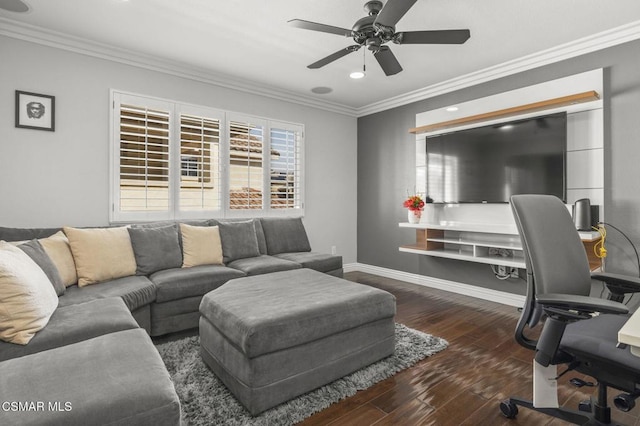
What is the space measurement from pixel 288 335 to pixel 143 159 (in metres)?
2.70

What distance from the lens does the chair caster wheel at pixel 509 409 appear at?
5.66 feet

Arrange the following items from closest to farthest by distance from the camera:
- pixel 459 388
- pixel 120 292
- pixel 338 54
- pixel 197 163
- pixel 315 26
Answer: pixel 459 388, pixel 315 26, pixel 120 292, pixel 338 54, pixel 197 163

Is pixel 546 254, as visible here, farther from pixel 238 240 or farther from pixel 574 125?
pixel 238 240


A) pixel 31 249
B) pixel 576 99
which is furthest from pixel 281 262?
pixel 576 99

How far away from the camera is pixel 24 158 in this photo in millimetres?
2941

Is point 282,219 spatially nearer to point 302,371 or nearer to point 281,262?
point 281,262

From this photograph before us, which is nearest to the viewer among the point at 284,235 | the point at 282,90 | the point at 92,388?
the point at 92,388

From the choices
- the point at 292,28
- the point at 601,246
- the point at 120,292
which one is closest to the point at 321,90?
the point at 292,28

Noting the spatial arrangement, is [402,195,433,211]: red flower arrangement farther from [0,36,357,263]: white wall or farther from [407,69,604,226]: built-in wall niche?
[0,36,357,263]: white wall

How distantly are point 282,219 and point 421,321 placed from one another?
211cm

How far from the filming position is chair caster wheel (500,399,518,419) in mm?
1725

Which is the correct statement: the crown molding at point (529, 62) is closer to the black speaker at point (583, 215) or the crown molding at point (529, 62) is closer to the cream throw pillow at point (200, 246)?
the black speaker at point (583, 215)

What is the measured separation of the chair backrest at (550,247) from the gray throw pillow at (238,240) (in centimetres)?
277

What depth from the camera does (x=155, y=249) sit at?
3.10 metres
